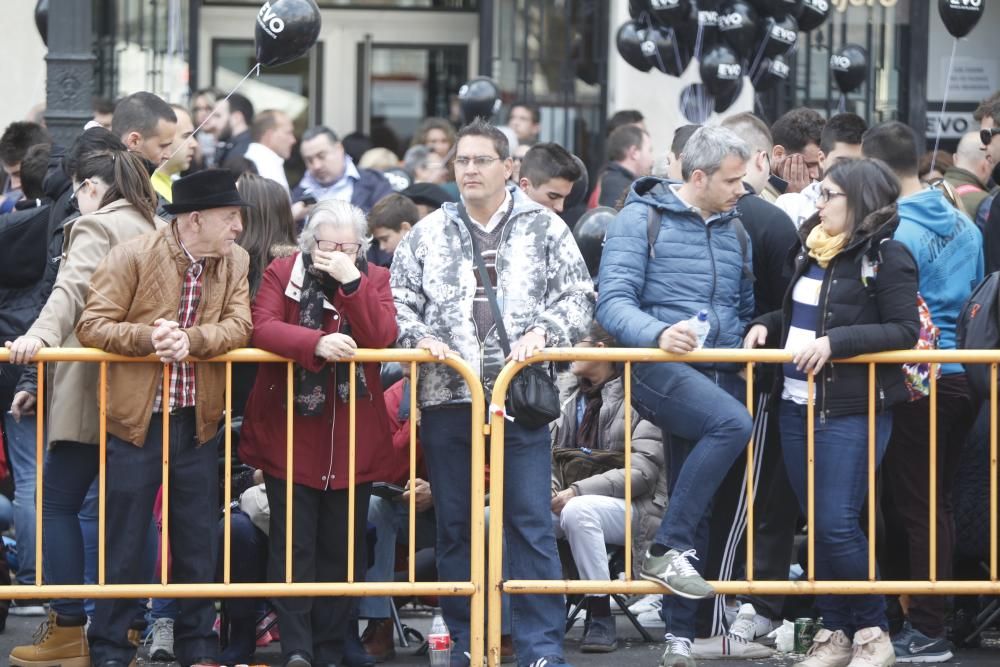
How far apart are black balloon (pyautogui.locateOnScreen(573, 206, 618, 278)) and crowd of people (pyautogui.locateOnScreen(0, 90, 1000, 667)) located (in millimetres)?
1219

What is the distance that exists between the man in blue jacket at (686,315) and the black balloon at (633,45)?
190 inches

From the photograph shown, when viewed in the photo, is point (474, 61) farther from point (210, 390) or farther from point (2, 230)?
point (210, 390)

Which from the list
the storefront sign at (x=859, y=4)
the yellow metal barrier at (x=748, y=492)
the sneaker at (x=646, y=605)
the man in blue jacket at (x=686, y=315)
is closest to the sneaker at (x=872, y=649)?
the yellow metal barrier at (x=748, y=492)

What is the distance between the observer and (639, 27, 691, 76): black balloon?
11.5 meters

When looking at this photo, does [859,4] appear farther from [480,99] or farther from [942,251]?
[942,251]

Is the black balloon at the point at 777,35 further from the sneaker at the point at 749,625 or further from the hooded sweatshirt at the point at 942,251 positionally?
the sneaker at the point at 749,625

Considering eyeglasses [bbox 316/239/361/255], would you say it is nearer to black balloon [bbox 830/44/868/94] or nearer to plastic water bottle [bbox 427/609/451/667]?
plastic water bottle [bbox 427/609/451/667]

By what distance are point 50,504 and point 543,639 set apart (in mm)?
2057

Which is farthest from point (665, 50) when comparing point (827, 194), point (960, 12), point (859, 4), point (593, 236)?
point (827, 194)

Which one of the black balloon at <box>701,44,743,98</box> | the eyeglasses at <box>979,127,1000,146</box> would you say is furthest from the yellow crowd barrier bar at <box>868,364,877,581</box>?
the black balloon at <box>701,44,743,98</box>

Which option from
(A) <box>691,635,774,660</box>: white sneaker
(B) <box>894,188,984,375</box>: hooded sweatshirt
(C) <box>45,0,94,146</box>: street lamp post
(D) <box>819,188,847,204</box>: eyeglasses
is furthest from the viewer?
(C) <box>45,0,94,146</box>: street lamp post

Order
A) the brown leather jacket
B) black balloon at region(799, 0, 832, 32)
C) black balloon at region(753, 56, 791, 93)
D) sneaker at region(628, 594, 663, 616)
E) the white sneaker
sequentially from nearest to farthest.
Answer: the brown leather jacket → the white sneaker → sneaker at region(628, 594, 663, 616) → black balloon at region(753, 56, 791, 93) → black balloon at region(799, 0, 832, 32)

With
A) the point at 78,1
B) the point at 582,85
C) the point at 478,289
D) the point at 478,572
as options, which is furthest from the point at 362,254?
Answer: the point at 582,85

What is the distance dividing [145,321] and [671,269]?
2105mm
